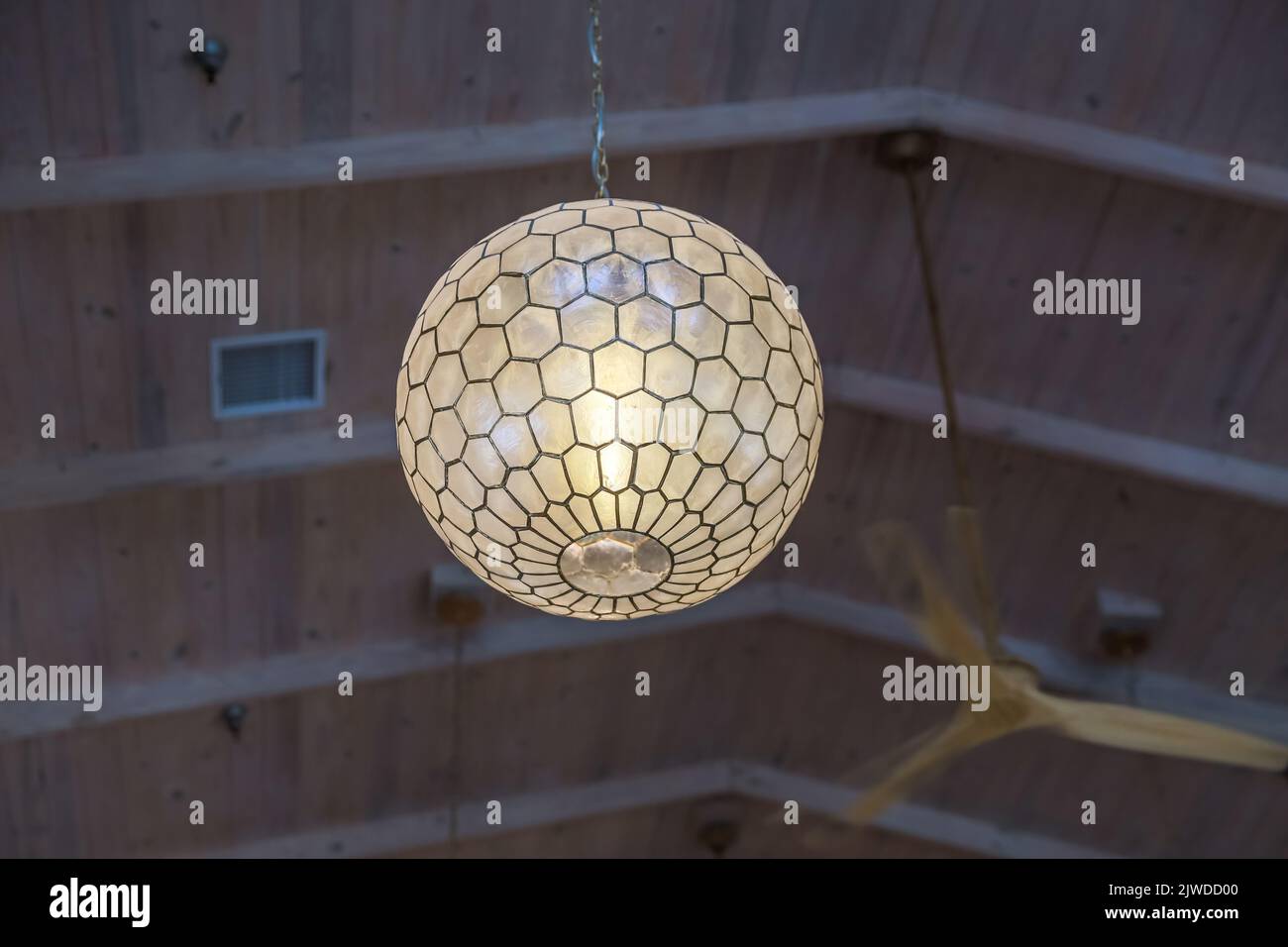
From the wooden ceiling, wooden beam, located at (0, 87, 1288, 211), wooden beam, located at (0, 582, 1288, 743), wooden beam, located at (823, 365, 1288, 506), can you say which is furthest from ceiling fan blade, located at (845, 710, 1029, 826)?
wooden beam, located at (0, 87, 1288, 211)

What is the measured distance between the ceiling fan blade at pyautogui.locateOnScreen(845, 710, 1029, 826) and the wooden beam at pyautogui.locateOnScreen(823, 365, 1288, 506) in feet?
3.48

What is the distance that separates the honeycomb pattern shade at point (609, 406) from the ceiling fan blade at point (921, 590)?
2026mm

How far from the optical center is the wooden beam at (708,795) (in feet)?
19.4

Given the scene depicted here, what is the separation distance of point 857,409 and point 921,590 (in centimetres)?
115

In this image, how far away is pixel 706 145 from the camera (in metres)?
3.96

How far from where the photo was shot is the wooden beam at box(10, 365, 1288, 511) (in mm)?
4199

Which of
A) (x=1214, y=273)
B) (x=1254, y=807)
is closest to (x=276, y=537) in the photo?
(x=1214, y=273)

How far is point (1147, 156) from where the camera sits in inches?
158

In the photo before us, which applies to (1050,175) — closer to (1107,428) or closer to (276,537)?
(1107,428)

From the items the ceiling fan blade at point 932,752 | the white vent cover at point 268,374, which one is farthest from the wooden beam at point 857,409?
the ceiling fan blade at point 932,752

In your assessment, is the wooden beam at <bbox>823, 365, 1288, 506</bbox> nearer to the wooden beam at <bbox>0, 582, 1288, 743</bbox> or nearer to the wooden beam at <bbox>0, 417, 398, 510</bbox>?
the wooden beam at <bbox>0, 582, 1288, 743</bbox>

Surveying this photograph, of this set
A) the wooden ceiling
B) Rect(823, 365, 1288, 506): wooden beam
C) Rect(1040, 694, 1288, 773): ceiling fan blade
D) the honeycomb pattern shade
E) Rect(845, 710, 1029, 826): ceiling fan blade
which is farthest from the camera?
Rect(823, 365, 1288, 506): wooden beam

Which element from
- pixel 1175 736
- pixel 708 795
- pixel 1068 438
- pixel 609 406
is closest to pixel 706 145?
pixel 1068 438

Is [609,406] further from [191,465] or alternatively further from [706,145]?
[191,465]
